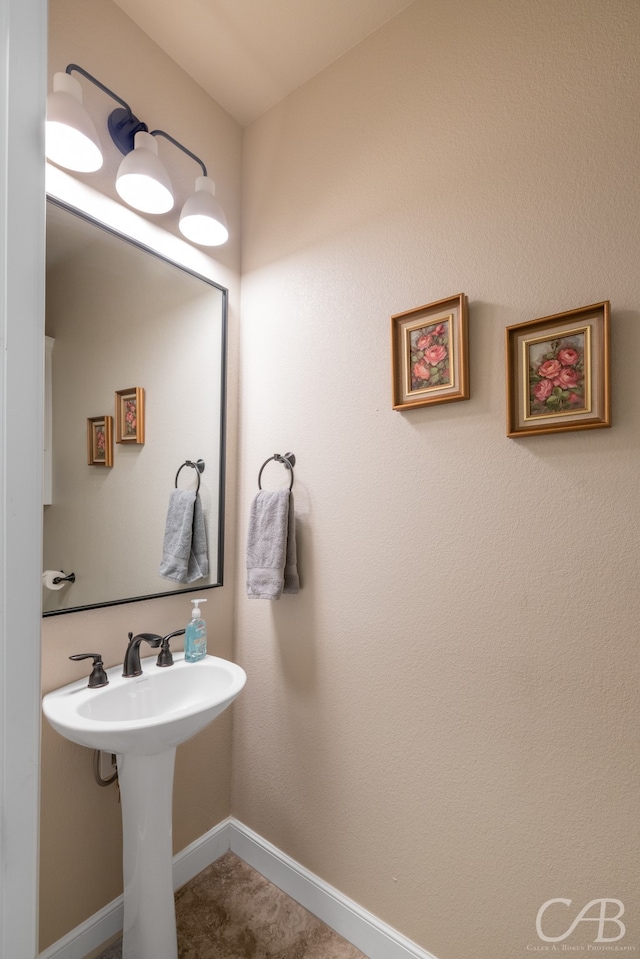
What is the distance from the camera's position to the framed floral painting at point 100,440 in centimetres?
132

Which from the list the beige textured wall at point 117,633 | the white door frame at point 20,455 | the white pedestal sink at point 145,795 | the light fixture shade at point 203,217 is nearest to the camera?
the white door frame at point 20,455

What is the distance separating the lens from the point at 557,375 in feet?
3.43

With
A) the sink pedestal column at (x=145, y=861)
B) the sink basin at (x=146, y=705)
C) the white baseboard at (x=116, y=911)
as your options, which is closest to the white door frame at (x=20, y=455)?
the sink basin at (x=146, y=705)

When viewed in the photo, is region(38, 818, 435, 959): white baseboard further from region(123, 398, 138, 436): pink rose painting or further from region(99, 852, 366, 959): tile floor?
region(123, 398, 138, 436): pink rose painting

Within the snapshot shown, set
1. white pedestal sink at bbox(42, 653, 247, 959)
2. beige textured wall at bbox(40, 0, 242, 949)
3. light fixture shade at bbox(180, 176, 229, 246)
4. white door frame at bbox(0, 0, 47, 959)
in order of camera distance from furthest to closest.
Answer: light fixture shade at bbox(180, 176, 229, 246), beige textured wall at bbox(40, 0, 242, 949), white pedestal sink at bbox(42, 653, 247, 959), white door frame at bbox(0, 0, 47, 959)

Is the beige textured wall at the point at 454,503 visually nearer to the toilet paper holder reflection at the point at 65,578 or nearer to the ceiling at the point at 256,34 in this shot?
the ceiling at the point at 256,34

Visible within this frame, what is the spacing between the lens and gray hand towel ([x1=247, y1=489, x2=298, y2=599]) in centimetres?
145

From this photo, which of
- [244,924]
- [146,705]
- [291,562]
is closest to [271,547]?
[291,562]

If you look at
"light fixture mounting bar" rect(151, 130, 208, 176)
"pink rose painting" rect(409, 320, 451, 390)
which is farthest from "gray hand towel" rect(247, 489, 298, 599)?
"light fixture mounting bar" rect(151, 130, 208, 176)

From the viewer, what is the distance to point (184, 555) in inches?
60.7

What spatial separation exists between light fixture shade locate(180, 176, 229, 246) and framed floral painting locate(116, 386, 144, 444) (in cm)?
55

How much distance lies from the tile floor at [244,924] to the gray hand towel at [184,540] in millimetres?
1026

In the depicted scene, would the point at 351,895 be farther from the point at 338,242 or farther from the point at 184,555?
the point at 338,242

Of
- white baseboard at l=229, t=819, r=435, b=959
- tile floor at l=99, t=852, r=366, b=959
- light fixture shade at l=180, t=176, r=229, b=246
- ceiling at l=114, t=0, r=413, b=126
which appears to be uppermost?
ceiling at l=114, t=0, r=413, b=126
